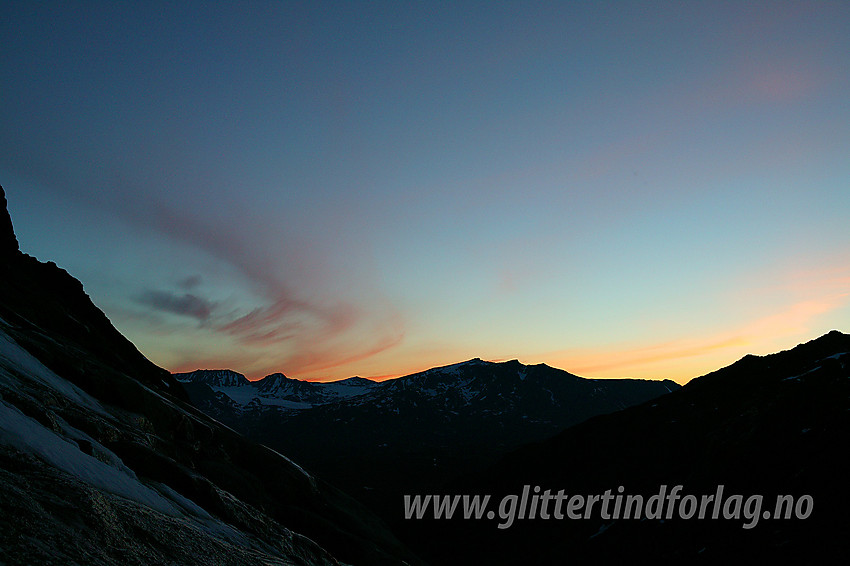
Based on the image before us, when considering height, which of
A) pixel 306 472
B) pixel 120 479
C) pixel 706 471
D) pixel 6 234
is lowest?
pixel 706 471

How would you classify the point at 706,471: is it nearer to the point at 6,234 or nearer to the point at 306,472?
the point at 306,472

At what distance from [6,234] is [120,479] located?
84788mm

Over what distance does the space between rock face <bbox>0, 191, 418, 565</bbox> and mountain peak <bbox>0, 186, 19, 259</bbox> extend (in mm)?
5235

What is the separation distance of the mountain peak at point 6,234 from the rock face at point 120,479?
5235mm

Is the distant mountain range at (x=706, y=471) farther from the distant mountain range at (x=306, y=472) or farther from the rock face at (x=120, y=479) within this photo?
the rock face at (x=120, y=479)

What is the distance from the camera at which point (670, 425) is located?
12394 centimetres

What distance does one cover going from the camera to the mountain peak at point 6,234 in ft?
253

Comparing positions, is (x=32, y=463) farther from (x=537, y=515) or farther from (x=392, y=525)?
(x=392, y=525)

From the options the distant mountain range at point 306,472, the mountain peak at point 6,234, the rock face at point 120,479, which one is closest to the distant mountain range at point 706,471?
the distant mountain range at point 306,472

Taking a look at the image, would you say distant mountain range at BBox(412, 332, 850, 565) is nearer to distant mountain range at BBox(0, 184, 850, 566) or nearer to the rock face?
distant mountain range at BBox(0, 184, 850, 566)

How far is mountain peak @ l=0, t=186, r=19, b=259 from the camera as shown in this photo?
3035 inches

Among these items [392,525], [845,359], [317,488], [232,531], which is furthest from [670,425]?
[232,531]

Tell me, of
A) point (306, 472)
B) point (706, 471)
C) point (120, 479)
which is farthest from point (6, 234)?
point (706, 471)

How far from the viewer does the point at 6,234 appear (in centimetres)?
7944
